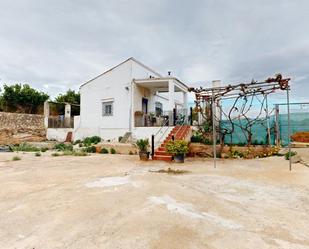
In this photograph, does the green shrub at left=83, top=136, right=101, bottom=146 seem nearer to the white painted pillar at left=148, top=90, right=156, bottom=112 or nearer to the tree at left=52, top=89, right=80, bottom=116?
the white painted pillar at left=148, top=90, right=156, bottom=112

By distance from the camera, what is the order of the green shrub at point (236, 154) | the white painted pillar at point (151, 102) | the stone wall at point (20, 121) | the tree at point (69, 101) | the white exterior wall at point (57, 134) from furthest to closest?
the tree at point (69, 101), the white exterior wall at point (57, 134), the stone wall at point (20, 121), the white painted pillar at point (151, 102), the green shrub at point (236, 154)

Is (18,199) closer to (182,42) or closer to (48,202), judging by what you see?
(48,202)

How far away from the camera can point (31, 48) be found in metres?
15.8

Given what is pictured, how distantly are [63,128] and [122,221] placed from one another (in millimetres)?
18431

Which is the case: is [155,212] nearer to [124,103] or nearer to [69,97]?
[124,103]

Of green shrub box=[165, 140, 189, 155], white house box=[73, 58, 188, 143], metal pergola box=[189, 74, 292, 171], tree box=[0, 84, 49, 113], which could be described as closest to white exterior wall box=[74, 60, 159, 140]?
white house box=[73, 58, 188, 143]

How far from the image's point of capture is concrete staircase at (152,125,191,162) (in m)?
10.3

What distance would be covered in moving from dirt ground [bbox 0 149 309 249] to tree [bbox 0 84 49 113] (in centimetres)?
2058

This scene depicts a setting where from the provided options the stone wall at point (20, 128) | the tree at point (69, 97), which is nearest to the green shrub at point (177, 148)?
the stone wall at point (20, 128)

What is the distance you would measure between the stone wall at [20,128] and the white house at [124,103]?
459cm

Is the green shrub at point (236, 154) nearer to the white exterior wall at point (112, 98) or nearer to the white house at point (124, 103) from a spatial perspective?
the white house at point (124, 103)

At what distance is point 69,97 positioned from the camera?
2666 centimetres

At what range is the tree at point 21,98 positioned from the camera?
2386 centimetres

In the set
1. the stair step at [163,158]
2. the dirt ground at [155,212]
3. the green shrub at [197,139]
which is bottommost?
the dirt ground at [155,212]
